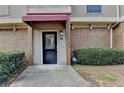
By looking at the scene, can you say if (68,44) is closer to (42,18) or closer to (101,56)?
(101,56)

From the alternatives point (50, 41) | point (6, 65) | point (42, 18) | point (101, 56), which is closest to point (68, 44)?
point (50, 41)

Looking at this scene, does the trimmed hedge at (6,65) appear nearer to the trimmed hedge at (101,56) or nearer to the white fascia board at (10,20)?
the trimmed hedge at (101,56)

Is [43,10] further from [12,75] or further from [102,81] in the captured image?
[102,81]

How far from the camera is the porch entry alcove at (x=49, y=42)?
15.5 meters

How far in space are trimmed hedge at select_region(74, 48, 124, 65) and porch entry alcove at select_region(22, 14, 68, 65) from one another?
1.37 metres

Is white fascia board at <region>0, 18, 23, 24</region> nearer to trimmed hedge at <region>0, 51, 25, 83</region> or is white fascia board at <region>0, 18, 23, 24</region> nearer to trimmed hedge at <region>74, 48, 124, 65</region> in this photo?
trimmed hedge at <region>74, 48, 124, 65</region>

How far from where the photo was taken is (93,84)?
860cm

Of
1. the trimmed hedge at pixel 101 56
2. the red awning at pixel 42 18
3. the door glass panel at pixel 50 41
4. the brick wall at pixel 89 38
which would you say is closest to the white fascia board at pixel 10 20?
the door glass panel at pixel 50 41

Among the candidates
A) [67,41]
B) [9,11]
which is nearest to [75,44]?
[67,41]

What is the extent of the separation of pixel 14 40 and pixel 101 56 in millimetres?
7035

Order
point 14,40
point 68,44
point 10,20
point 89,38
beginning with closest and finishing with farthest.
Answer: point 68,44 → point 10,20 → point 89,38 → point 14,40

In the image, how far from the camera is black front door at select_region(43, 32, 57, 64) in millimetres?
15828

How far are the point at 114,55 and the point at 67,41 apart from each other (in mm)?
3181

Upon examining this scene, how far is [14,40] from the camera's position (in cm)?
1789
